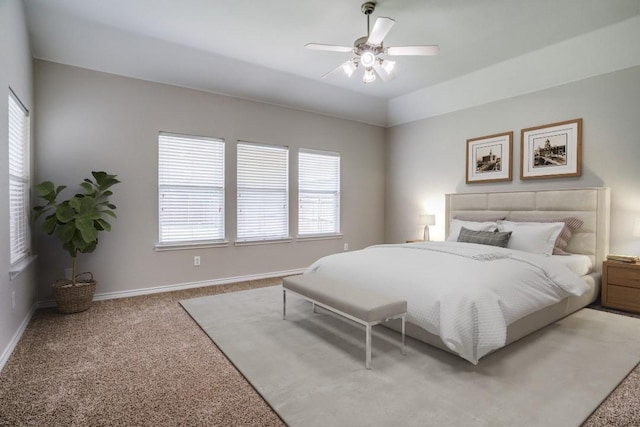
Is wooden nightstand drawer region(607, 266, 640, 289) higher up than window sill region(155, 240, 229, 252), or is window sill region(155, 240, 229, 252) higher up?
window sill region(155, 240, 229, 252)

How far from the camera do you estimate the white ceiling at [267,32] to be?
323cm

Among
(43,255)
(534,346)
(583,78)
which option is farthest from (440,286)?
(43,255)

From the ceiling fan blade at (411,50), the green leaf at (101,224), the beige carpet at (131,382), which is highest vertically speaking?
the ceiling fan blade at (411,50)

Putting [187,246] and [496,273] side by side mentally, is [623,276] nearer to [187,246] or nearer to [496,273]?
[496,273]

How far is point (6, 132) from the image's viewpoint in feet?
8.55

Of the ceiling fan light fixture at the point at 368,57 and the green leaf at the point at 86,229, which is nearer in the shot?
the ceiling fan light fixture at the point at 368,57

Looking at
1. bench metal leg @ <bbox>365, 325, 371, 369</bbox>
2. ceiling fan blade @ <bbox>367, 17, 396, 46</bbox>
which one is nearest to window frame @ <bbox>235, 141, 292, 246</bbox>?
ceiling fan blade @ <bbox>367, 17, 396, 46</bbox>

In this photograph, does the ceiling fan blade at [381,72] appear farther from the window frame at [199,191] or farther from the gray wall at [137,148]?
the window frame at [199,191]

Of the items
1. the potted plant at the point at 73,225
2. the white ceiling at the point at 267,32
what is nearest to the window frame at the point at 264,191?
the white ceiling at the point at 267,32

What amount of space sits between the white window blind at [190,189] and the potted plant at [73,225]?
82 cm

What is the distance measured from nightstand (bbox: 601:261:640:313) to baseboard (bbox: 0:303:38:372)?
5578 millimetres

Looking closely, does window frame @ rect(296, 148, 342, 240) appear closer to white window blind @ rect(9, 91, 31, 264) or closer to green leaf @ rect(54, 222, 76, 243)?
green leaf @ rect(54, 222, 76, 243)

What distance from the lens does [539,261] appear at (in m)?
3.11

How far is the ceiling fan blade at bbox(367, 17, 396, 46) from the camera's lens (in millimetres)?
2666
